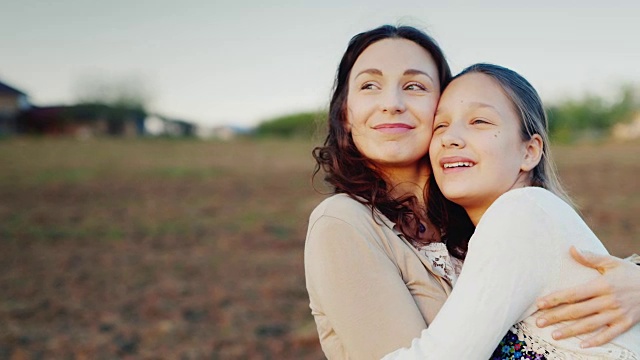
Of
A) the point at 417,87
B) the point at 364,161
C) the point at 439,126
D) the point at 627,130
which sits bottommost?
the point at 627,130

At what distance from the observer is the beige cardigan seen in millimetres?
1832

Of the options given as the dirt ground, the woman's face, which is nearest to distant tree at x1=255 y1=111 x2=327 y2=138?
the dirt ground

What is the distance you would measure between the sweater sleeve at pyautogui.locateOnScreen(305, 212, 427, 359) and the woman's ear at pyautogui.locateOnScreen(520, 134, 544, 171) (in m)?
0.52

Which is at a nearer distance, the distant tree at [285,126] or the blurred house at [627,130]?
the blurred house at [627,130]

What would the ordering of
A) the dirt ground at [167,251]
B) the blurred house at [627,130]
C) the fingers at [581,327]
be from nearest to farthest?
1. the fingers at [581,327]
2. the dirt ground at [167,251]
3. the blurred house at [627,130]

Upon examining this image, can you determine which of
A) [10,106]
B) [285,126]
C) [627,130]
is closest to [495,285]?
[10,106]

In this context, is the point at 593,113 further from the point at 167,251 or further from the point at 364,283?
the point at 364,283

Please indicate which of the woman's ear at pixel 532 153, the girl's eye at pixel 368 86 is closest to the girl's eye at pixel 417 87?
Result: the girl's eye at pixel 368 86

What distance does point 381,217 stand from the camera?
2.05 meters

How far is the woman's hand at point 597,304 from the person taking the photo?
1.69m

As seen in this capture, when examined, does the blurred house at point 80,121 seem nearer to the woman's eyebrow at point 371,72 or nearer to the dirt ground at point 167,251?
the dirt ground at point 167,251

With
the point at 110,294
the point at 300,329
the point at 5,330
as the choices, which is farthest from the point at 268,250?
the point at 5,330

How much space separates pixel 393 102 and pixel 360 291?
0.64 meters

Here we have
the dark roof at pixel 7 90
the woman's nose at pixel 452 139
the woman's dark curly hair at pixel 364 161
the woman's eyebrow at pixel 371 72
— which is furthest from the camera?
the dark roof at pixel 7 90
